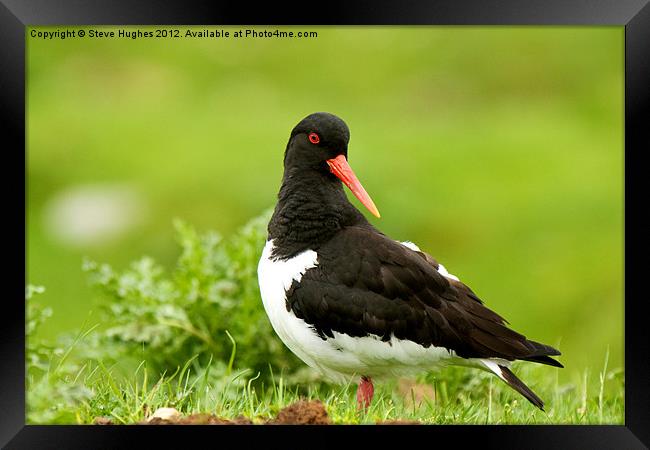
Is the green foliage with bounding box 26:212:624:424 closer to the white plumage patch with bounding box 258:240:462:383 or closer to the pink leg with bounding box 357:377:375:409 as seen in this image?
the pink leg with bounding box 357:377:375:409

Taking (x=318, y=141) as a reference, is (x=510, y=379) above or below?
below

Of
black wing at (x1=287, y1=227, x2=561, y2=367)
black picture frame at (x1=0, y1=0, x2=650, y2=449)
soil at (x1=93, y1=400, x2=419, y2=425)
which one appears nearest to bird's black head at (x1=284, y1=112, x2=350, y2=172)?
black wing at (x1=287, y1=227, x2=561, y2=367)

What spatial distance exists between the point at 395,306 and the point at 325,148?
3.54 feet

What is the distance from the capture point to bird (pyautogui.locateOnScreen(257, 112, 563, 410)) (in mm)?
5188

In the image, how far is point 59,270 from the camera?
10727mm

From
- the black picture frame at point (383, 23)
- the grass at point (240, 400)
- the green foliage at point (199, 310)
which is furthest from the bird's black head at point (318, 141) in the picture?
the black picture frame at point (383, 23)

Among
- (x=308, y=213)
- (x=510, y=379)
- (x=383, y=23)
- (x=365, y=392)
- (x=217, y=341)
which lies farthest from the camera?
(x=217, y=341)

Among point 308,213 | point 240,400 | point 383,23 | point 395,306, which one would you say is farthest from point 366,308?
point 383,23

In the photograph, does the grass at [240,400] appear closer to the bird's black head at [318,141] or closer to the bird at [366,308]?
the bird at [366,308]

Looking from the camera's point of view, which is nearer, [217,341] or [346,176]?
[346,176]

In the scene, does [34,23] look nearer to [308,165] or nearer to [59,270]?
[308,165]

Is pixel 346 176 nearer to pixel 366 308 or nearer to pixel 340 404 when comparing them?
pixel 366 308

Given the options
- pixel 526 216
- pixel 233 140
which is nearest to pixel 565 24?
pixel 526 216

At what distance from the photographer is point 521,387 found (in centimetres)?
503
